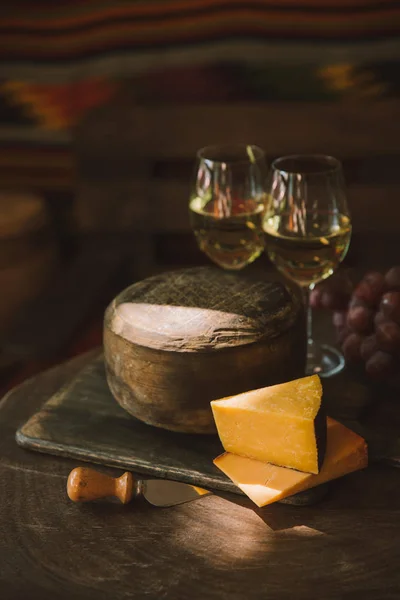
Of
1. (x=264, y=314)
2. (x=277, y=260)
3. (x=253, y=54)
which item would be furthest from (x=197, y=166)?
(x=253, y=54)

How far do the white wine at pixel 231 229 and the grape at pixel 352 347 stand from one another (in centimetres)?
18

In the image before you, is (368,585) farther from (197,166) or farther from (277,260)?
(197,166)

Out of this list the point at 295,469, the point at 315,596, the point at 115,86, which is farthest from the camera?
the point at 115,86

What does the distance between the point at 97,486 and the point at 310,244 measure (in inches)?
15.2

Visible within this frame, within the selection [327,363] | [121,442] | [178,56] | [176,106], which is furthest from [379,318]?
[178,56]

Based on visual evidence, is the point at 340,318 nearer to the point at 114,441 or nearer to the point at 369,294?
the point at 369,294

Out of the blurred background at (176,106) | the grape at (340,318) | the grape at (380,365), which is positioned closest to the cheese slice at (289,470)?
the grape at (380,365)

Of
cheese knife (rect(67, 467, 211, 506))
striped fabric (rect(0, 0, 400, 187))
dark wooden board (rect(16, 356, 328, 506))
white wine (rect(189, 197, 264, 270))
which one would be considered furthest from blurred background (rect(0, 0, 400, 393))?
cheese knife (rect(67, 467, 211, 506))

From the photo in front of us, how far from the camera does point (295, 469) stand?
2.36 ft

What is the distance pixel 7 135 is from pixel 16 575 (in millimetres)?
1729

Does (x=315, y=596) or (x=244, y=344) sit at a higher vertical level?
(x=244, y=344)

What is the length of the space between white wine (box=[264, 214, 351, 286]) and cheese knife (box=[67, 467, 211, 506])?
316 millimetres

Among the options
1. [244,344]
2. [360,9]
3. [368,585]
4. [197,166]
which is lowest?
[368,585]

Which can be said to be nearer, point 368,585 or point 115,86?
point 368,585
